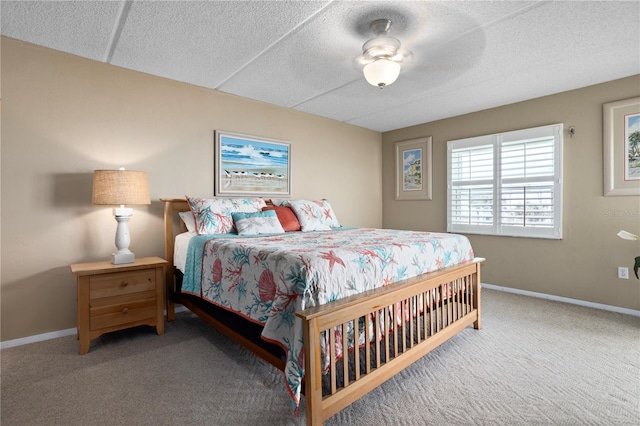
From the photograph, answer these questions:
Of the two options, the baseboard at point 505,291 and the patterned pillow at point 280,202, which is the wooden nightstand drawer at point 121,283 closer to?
the baseboard at point 505,291

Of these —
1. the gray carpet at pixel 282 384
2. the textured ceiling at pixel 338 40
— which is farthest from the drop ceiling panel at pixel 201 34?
the gray carpet at pixel 282 384

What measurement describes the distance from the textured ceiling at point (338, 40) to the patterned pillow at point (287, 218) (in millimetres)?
1268

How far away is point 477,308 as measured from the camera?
105 inches

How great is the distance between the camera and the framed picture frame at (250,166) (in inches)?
138

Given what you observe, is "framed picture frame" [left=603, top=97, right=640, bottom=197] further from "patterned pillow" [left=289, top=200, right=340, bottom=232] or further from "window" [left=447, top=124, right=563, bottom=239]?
"patterned pillow" [left=289, top=200, right=340, bottom=232]

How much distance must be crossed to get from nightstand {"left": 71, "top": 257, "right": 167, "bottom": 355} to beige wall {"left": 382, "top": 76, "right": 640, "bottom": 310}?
12.4 ft

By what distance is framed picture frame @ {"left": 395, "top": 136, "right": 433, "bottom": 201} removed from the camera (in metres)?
4.72

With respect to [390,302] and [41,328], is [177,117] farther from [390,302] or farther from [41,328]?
[390,302]

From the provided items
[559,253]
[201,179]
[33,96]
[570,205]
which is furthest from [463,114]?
[33,96]

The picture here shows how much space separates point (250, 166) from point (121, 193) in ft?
4.87

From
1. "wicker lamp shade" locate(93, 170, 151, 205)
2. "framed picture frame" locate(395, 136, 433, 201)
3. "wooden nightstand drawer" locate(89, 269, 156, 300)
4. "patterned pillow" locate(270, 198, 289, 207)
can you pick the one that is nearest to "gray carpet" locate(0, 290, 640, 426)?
"wooden nightstand drawer" locate(89, 269, 156, 300)

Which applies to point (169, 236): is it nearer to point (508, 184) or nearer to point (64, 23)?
point (64, 23)

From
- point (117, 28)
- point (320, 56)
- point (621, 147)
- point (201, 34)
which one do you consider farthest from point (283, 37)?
point (621, 147)

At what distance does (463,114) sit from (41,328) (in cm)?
497
